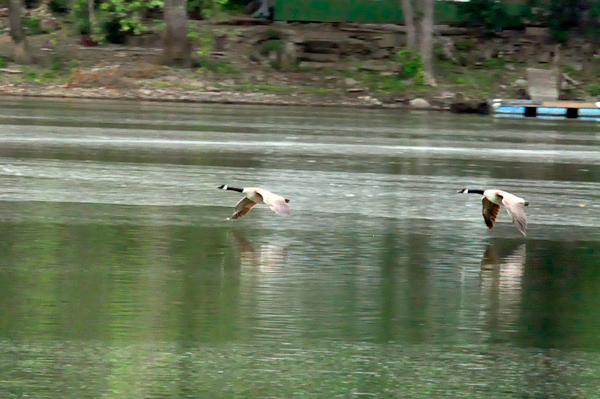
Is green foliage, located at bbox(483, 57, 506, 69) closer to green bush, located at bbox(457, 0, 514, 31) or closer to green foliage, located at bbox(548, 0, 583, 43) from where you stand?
green bush, located at bbox(457, 0, 514, 31)

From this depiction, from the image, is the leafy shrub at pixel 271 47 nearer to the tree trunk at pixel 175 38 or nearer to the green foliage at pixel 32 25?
the tree trunk at pixel 175 38

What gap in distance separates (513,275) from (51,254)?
4132 mm

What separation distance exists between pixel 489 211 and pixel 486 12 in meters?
31.7

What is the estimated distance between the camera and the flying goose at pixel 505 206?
37.1 ft

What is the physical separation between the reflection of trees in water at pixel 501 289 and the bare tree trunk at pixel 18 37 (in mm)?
29016

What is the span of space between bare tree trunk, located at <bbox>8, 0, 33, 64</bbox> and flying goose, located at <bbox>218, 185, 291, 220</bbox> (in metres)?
27.1

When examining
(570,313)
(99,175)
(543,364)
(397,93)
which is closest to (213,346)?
(543,364)

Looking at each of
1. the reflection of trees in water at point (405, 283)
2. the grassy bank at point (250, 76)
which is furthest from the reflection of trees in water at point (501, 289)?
the grassy bank at point (250, 76)

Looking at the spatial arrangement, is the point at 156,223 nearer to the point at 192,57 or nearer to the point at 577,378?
the point at 577,378

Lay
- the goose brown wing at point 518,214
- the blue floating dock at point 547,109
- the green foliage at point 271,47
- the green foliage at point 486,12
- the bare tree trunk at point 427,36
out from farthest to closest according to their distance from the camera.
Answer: the green foliage at point 486,12 < the green foliage at point 271,47 < the bare tree trunk at point 427,36 < the blue floating dock at point 547,109 < the goose brown wing at point 518,214

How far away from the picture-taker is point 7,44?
3866 cm

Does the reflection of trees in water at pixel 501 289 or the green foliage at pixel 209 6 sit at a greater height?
the green foliage at pixel 209 6

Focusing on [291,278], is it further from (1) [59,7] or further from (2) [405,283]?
(1) [59,7]

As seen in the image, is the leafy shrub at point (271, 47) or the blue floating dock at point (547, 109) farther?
the leafy shrub at point (271, 47)
